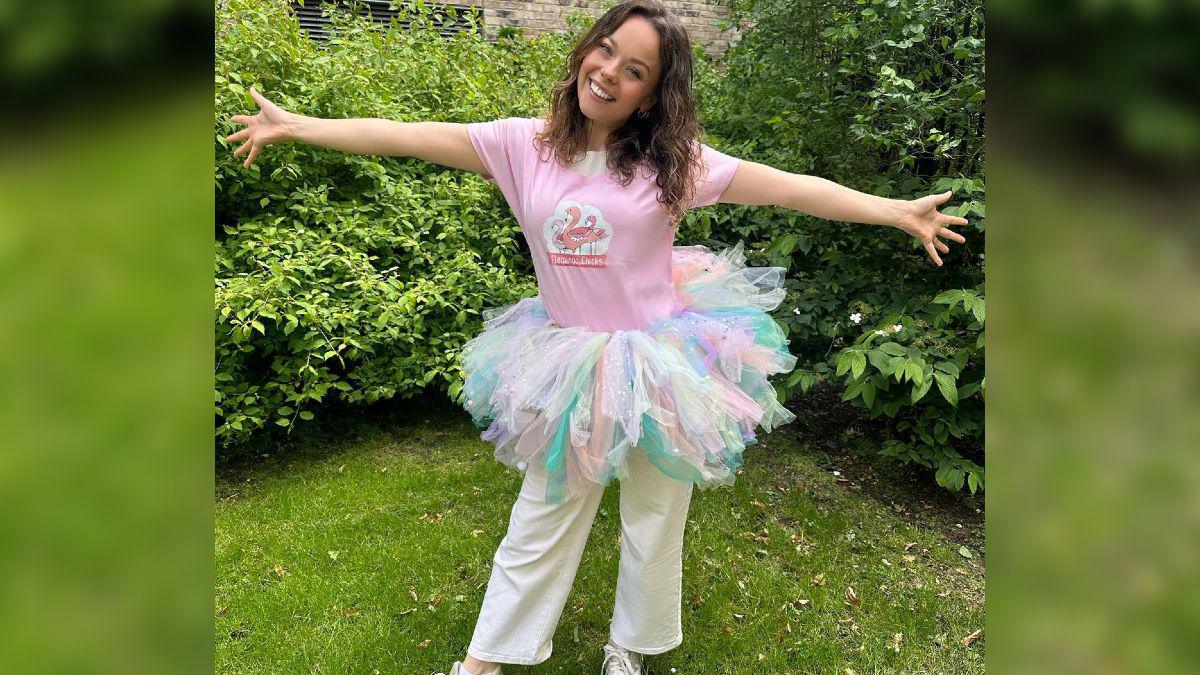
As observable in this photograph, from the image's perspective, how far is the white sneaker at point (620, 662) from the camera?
93.4 inches

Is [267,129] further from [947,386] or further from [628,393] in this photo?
[947,386]

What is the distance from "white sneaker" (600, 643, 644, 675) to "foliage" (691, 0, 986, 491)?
4.85 ft

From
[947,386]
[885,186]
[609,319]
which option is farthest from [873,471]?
[609,319]

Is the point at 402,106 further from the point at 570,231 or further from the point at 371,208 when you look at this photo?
the point at 570,231

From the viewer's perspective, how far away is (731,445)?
2012mm

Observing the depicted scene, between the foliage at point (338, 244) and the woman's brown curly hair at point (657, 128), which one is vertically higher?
the woman's brown curly hair at point (657, 128)

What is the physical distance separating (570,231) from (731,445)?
75 cm

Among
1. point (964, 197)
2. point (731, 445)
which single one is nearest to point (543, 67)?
point (964, 197)

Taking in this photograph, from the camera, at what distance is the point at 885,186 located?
→ 3.56 m

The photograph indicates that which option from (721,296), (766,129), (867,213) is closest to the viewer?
(867,213)
